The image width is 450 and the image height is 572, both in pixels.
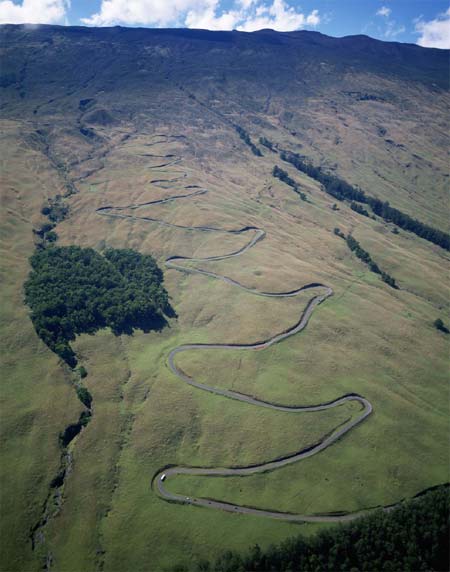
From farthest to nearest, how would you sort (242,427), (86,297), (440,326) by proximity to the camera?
(440,326)
(86,297)
(242,427)

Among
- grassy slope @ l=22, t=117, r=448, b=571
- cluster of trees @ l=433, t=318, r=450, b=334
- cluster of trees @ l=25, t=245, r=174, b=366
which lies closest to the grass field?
grassy slope @ l=22, t=117, r=448, b=571

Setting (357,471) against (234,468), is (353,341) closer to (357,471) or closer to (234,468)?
(357,471)

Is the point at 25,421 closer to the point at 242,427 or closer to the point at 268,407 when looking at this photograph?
the point at 242,427

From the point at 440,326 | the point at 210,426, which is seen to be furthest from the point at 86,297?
the point at 440,326

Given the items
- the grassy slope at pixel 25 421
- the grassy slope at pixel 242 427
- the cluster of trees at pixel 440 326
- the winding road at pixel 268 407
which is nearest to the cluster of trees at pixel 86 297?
the grassy slope at pixel 25 421

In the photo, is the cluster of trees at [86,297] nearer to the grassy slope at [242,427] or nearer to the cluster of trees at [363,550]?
the grassy slope at [242,427]

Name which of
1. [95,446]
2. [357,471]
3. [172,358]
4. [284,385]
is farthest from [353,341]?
[95,446]

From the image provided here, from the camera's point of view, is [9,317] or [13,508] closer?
[13,508]
